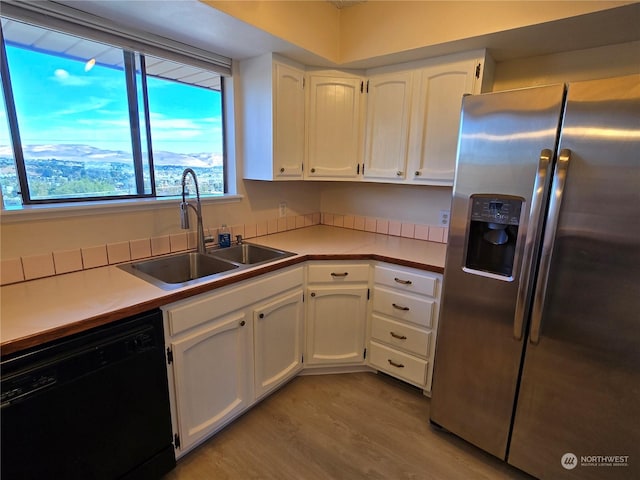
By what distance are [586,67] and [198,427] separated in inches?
110

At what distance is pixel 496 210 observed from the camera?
144cm

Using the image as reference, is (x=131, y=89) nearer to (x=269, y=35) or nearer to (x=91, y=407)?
(x=269, y=35)

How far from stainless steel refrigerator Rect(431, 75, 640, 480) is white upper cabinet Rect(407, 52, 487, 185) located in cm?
58

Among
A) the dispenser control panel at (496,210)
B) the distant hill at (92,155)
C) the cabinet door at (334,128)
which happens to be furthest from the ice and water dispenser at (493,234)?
the distant hill at (92,155)

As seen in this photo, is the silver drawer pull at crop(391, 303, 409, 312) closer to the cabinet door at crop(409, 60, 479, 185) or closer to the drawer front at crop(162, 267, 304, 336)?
the drawer front at crop(162, 267, 304, 336)

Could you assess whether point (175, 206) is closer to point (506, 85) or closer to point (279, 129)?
point (279, 129)

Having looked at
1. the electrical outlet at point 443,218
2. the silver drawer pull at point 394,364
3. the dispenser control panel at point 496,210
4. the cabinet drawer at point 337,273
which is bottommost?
the silver drawer pull at point 394,364

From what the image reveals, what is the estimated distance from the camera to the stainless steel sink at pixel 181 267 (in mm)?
1817

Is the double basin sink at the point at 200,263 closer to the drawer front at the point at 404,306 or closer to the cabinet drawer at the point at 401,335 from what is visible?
the drawer front at the point at 404,306

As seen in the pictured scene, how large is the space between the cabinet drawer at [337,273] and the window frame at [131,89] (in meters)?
0.81

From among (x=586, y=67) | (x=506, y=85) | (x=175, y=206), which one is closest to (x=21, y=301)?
(x=175, y=206)

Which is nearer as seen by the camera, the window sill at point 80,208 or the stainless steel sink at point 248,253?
the window sill at point 80,208

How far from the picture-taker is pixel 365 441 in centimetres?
177

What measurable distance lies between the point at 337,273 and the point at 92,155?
4.98ft
